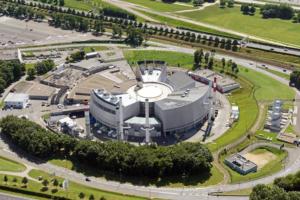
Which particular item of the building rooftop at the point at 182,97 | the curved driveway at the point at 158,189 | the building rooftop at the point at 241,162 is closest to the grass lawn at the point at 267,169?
the curved driveway at the point at 158,189

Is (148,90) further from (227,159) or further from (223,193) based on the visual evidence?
(223,193)

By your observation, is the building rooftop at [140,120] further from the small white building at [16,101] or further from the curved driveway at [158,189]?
the small white building at [16,101]

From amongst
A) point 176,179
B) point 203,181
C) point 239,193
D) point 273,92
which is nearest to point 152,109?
point 176,179

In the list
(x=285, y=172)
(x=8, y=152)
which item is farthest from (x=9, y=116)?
(x=285, y=172)

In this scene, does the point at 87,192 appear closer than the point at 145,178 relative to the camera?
Yes

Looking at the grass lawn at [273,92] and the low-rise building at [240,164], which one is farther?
the grass lawn at [273,92]

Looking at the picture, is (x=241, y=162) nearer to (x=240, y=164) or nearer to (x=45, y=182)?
(x=240, y=164)
